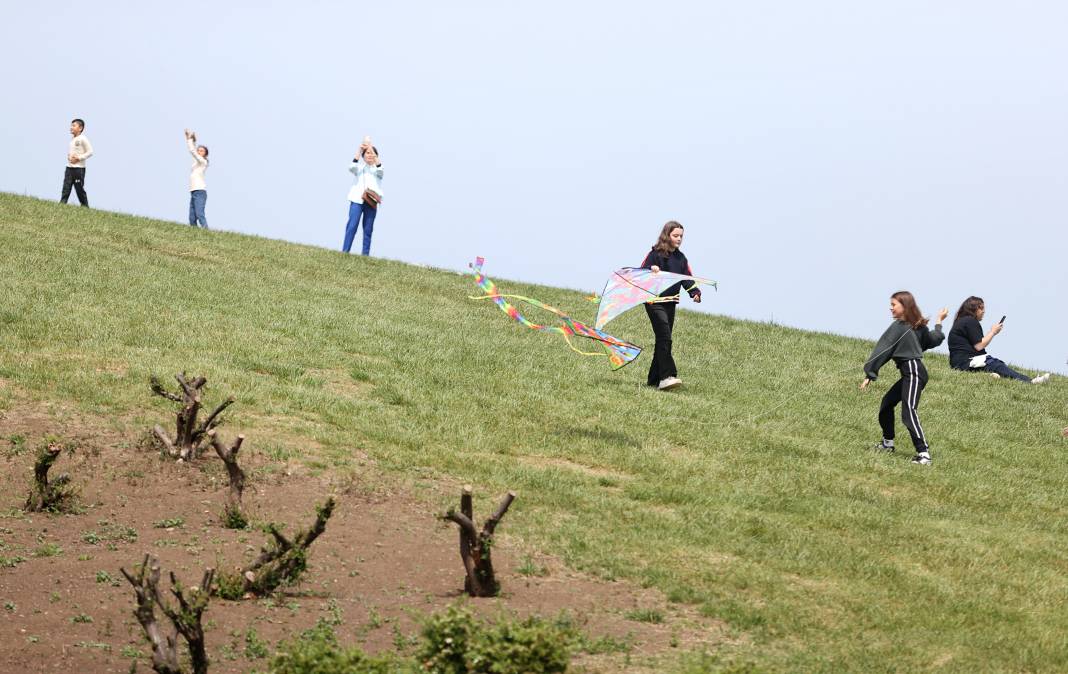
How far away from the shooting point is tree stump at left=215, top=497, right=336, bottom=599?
31.9 ft

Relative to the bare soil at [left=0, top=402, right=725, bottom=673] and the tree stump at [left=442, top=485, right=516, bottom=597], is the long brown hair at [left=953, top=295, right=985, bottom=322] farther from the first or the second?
the tree stump at [left=442, top=485, right=516, bottom=597]

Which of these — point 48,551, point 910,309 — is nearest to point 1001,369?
point 910,309

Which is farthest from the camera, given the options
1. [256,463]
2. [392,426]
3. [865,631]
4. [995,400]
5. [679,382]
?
[995,400]

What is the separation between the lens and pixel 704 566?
1140cm

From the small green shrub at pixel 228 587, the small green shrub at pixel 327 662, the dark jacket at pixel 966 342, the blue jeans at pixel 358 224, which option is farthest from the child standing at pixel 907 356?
the blue jeans at pixel 358 224

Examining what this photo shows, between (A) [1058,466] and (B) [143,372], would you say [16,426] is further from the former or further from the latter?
(A) [1058,466]

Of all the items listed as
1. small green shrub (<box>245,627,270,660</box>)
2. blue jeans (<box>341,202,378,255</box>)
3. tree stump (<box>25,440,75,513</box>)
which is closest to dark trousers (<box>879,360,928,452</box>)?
small green shrub (<box>245,627,270,660</box>)

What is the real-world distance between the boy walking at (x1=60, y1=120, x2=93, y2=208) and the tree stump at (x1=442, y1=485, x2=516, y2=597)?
1992cm

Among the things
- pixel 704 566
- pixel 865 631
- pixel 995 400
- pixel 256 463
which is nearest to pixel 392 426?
pixel 256 463

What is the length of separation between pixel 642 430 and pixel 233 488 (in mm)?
6293

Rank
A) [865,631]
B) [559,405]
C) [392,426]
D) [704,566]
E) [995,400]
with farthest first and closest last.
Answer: [995,400] → [559,405] → [392,426] → [704,566] → [865,631]

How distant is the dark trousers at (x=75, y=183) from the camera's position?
2770cm

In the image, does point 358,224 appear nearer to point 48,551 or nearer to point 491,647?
point 48,551

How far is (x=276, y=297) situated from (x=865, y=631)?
13650 mm
